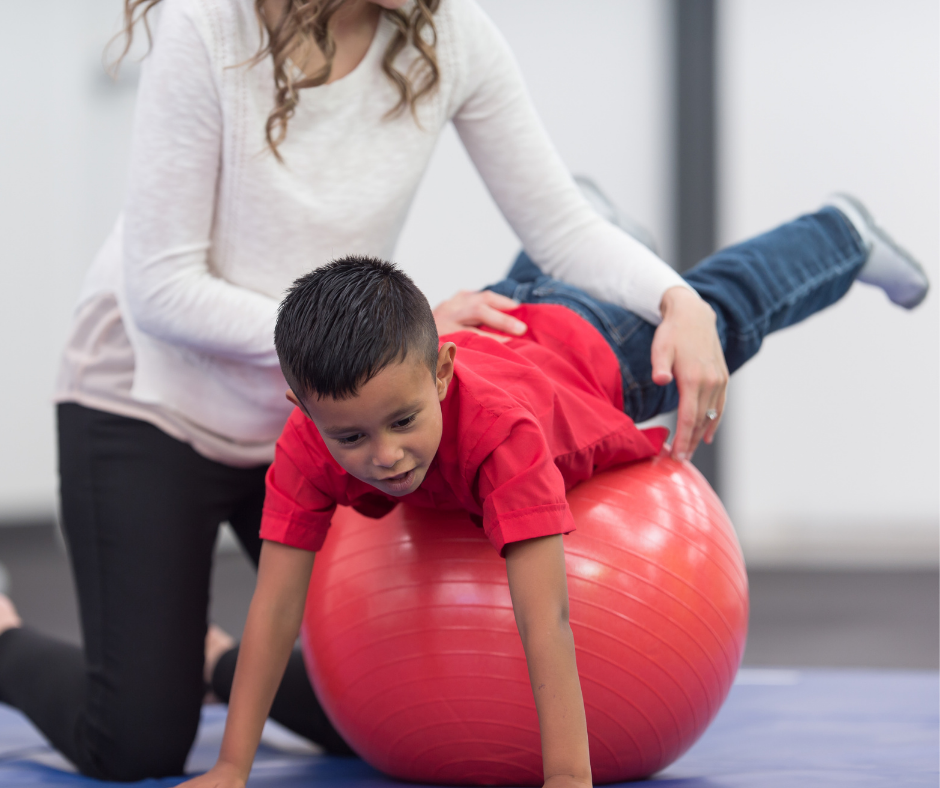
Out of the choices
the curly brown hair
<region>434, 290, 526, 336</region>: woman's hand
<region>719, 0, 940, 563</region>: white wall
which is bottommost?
<region>719, 0, 940, 563</region>: white wall

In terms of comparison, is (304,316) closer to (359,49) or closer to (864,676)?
(359,49)

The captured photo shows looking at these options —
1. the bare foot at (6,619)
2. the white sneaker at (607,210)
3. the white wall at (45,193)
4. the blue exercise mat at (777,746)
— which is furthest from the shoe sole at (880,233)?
the white wall at (45,193)

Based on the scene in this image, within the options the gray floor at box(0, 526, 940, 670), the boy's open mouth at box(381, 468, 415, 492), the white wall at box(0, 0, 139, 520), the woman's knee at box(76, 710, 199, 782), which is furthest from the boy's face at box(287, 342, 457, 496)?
the white wall at box(0, 0, 139, 520)

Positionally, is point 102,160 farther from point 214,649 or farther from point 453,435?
point 453,435

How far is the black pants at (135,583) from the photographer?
1252mm

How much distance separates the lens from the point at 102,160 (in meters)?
3.65

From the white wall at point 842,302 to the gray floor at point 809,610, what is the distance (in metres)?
0.21

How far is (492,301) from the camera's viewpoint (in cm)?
123

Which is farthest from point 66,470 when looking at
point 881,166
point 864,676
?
point 881,166

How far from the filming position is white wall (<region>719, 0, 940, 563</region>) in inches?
122

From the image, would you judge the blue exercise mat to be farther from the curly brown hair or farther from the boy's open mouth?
the curly brown hair

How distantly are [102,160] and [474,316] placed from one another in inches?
116

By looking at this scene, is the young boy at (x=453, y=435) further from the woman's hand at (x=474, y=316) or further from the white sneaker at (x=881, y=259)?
the white sneaker at (x=881, y=259)

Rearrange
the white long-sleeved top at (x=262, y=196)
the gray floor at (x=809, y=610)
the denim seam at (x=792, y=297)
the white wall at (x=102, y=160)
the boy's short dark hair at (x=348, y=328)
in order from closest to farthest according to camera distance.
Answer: the boy's short dark hair at (x=348, y=328), the white long-sleeved top at (x=262, y=196), the denim seam at (x=792, y=297), the gray floor at (x=809, y=610), the white wall at (x=102, y=160)
